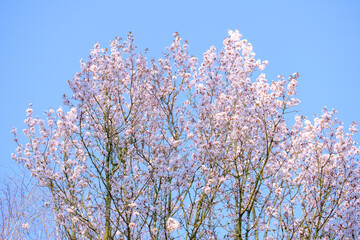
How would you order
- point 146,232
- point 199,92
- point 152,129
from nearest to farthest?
point 146,232, point 199,92, point 152,129

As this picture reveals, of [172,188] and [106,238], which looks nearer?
[172,188]

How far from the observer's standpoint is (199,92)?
9.45 m

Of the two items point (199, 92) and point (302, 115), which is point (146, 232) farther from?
point (302, 115)

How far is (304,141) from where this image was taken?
961cm

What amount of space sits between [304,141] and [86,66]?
602cm

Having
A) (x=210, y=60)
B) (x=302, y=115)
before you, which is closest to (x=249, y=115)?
(x=302, y=115)

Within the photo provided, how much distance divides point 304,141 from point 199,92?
303 centimetres

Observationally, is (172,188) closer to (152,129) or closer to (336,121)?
(152,129)

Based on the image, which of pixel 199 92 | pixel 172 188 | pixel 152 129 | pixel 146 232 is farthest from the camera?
pixel 152 129

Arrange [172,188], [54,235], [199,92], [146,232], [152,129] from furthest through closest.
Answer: [54,235] → [152,129] → [199,92] → [146,232] → [172,188]

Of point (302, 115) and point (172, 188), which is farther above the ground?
point (302, 115)

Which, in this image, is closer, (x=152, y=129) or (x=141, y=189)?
(x=141, y=189)

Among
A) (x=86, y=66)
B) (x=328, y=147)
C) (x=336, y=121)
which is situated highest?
(x=86, y=66)

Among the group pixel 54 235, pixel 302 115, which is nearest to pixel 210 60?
pixel 302 115
